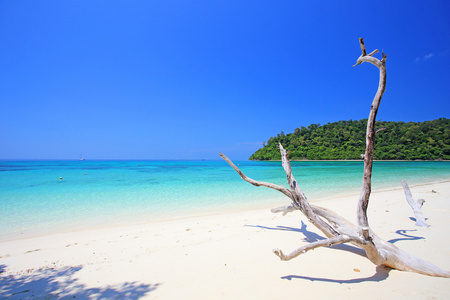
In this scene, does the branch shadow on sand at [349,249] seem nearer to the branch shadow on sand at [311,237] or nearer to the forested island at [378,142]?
the branch shadow on sand at [311,237]

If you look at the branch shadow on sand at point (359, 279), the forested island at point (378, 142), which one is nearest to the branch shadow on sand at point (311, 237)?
the branch shadow on sand at point (359, 279)

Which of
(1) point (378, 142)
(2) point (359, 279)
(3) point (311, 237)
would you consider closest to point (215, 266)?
(2) point (359, 279)

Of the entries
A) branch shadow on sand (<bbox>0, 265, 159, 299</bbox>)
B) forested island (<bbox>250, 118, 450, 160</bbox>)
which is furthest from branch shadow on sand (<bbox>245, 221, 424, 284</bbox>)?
forested island (<bbox>250, 118, 450, 160</bbox>)

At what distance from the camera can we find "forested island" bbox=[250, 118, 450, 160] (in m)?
63.9

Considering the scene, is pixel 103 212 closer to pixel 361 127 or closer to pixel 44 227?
pixel 44 227

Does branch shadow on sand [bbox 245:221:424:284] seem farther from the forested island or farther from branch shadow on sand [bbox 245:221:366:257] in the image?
the forested island

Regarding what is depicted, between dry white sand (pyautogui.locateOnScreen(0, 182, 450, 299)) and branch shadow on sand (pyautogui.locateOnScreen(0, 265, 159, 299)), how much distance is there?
1 centimetres

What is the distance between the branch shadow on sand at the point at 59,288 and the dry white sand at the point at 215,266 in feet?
0.04

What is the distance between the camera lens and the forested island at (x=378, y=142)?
210 ft

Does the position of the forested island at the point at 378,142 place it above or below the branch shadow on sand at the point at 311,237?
above

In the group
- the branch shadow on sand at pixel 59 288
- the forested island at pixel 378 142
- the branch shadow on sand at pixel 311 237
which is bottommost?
the branch shadow on sand at pixel 59 288

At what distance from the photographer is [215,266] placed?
11.1 ft

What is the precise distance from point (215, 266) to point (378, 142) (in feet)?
301

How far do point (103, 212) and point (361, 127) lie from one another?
337 feet
